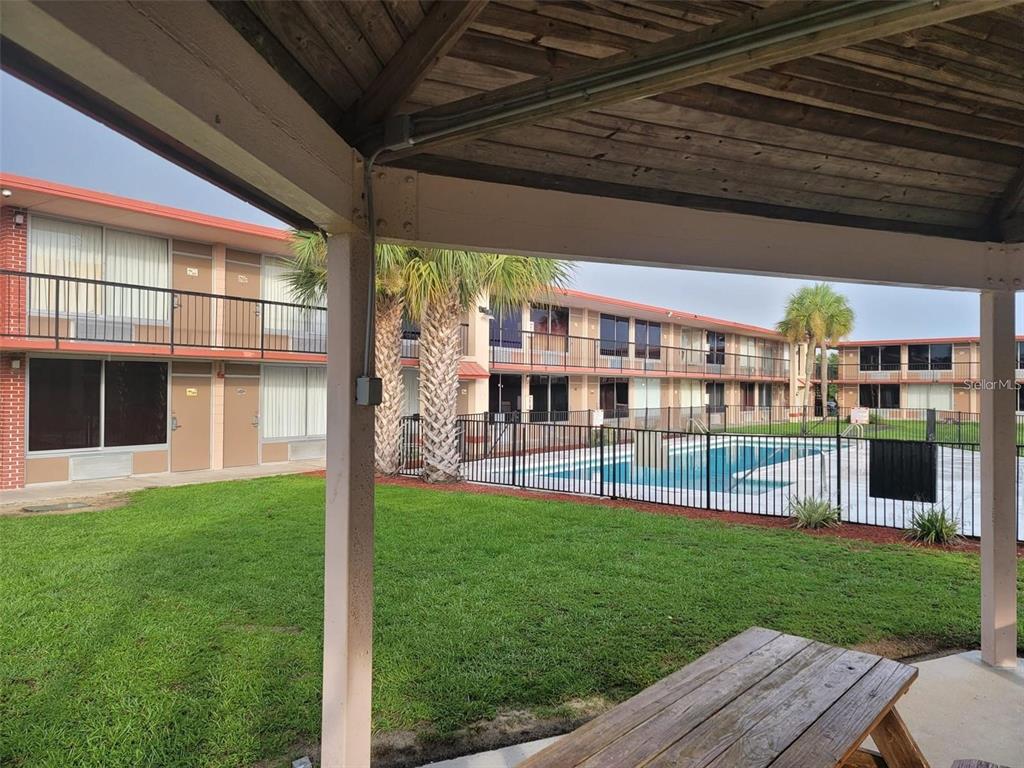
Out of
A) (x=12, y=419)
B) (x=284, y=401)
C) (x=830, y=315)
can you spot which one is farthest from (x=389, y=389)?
(x=830, y=315)

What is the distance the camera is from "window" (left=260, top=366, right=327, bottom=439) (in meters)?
14.4

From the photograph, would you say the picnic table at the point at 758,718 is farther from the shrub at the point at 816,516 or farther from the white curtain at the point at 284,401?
the white curtain at the point at 284,401

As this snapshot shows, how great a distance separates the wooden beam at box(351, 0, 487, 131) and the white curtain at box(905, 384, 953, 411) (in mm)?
40251

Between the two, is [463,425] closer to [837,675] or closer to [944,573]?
[944,573]

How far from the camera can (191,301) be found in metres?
12.7

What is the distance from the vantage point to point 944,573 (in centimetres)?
537

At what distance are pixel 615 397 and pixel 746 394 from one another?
1370cm

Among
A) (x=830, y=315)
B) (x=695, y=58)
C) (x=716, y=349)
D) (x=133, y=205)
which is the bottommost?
(x=695, y=58)

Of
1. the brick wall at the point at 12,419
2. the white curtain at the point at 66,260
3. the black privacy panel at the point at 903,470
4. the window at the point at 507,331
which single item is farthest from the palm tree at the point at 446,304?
the window at the point at 507,331

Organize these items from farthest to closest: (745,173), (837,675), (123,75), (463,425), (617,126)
Result: (463,425) < (745,173) < (617,126) < (837,675) < (123,75)

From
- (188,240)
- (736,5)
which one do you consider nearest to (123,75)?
(736,5)

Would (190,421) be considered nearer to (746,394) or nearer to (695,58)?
(695,58)

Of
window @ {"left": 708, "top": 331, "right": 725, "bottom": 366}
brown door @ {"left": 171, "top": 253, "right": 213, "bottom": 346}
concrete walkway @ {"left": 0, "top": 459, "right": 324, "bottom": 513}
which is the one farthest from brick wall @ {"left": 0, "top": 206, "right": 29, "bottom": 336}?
window @ {"left": 708, "top": 331, "right": 725, "bottom": 366}

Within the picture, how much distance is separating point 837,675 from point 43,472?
13.0 metres
